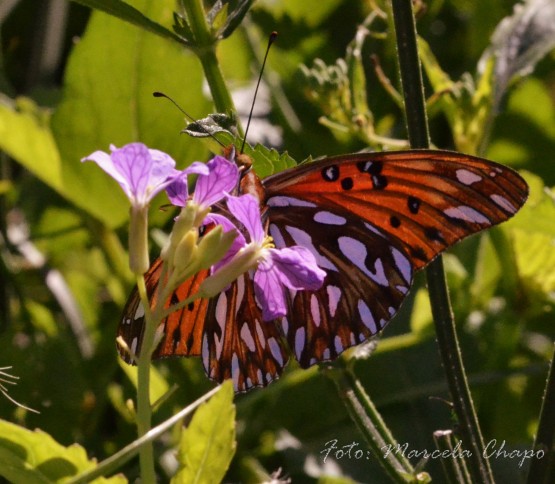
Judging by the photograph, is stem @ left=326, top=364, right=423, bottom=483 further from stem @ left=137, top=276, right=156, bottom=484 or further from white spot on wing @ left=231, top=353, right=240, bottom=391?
stem @ left=137, top=276, right=156, bottom=484

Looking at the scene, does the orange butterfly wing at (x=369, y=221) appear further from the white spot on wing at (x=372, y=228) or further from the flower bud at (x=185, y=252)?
the flower bud at (x=185, y=252)

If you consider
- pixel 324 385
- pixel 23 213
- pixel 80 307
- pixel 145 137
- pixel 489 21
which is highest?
pixel 489 21

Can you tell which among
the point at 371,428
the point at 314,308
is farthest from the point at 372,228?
the point at 371,428

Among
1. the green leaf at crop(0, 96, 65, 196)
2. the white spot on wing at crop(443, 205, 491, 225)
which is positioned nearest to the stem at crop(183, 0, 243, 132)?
the white spot on wing at crop(443, 205, 491, 225)

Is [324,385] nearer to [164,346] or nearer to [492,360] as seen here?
[492,360]

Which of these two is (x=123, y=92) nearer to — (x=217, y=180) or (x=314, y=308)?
(x=314, y=308)

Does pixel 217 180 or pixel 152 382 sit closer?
pixel 217 180

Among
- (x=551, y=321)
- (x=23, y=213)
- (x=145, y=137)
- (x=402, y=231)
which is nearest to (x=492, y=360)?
(x=551, y=321)
